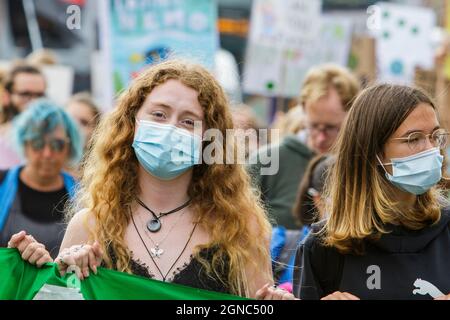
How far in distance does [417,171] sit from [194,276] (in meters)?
0.89

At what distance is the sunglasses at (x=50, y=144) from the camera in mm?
5879

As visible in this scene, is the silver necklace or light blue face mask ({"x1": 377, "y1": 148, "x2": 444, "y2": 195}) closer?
the silver necklace

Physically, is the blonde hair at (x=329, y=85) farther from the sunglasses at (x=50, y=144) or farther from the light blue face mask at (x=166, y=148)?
the light blue face mask at (x=166, y=148)

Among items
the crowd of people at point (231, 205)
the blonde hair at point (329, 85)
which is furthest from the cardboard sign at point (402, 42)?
the crowd of people at point (231, 205)

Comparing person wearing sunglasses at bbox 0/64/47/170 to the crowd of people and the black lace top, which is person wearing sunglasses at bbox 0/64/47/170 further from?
the black lace top

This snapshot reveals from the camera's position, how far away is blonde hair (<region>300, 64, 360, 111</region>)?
19.4 feet

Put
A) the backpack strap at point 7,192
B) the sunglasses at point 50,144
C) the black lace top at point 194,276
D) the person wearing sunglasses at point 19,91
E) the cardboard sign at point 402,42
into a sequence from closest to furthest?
the black lace top at point 194,276 < the backpack strap at point 7,192 < the sunglasses at point 50,144 < the person wearing sunglasses at point 19,91 < the cardboard sign at point 402,42

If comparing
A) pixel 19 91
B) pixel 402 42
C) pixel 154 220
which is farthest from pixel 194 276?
pixel 402 42

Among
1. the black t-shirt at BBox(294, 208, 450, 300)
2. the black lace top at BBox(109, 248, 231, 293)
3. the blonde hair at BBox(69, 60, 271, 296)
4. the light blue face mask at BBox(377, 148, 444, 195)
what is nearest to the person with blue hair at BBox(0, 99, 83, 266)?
the blonde hair at BBox(69, 60, 271, 296)

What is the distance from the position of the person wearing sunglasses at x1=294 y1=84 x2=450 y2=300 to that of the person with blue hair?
1927mm

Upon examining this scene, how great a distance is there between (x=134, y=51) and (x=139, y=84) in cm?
389

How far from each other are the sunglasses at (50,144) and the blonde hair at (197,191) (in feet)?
6.55

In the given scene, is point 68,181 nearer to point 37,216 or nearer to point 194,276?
point 37,216
